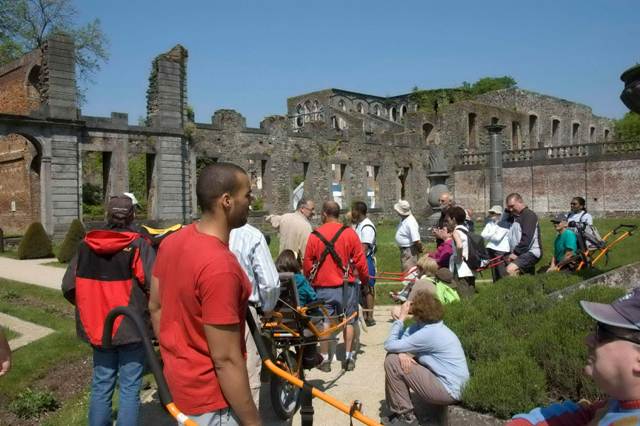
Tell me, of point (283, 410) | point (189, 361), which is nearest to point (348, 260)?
point (283, 410)

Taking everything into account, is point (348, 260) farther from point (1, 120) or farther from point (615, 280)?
point (1, 120)

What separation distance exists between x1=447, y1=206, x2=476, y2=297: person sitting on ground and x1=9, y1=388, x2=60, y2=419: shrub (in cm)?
506

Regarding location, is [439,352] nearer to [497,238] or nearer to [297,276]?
[297,276]

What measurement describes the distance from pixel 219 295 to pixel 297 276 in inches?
145

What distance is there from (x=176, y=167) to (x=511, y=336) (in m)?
22.2

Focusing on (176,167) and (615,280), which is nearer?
(615,280)

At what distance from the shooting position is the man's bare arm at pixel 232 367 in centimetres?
241

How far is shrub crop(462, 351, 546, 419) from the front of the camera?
3867 mm

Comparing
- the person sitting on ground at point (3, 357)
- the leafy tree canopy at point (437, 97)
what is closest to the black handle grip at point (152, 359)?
the person sitting on ground at point (3, 357)

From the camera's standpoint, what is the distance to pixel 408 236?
29.9 ft

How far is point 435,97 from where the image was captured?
4794 centimetres

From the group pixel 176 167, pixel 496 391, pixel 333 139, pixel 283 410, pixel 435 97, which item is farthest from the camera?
pixel 435 97

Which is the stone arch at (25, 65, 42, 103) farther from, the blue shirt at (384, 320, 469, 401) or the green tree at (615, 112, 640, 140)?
the green tree at (615, 112, 640, 140)

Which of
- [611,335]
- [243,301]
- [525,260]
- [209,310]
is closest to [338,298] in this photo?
[525,260]
